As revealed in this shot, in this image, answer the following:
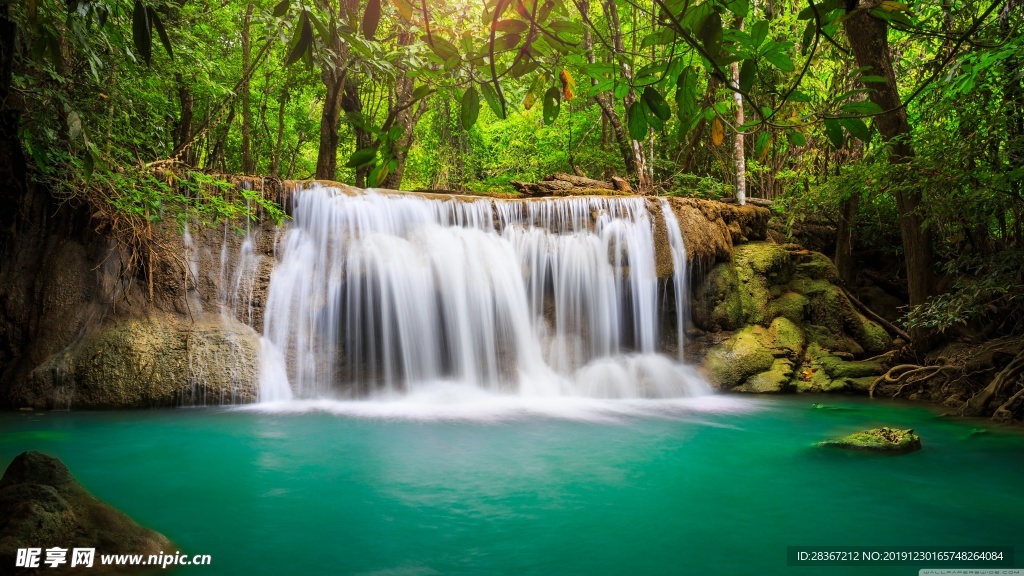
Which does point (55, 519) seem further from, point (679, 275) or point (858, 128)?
point (679, 275)

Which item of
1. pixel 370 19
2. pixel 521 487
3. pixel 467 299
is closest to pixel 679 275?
pixel 467 299

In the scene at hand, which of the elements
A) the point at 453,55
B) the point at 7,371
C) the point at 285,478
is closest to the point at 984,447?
the point at 285,478

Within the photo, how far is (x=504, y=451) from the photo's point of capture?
251 inches

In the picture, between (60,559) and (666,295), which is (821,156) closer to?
(666,295)

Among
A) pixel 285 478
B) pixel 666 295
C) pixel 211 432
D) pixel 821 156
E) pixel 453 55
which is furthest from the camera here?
pixel 821 156

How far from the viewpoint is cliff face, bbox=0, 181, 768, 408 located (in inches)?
311

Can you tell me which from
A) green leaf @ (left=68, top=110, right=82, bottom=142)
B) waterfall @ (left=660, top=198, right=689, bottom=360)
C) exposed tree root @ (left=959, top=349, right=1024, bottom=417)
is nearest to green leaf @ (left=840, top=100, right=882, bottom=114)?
green leaf @ (left=68, top=110, right=82, bottom=142)

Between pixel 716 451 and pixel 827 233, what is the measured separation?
10.4 m

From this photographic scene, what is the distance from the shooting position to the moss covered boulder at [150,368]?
779 cm

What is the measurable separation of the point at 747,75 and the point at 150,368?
28.5ft

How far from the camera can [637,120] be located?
1646 millimetres

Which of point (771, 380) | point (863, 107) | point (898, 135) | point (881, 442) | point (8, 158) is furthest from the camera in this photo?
point (771, 380)

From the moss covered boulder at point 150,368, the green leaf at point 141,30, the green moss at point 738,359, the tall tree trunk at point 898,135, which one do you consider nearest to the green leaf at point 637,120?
the green leaf at point 141,30

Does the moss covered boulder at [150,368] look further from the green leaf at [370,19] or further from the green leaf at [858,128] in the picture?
the green leaf at [858,128]
